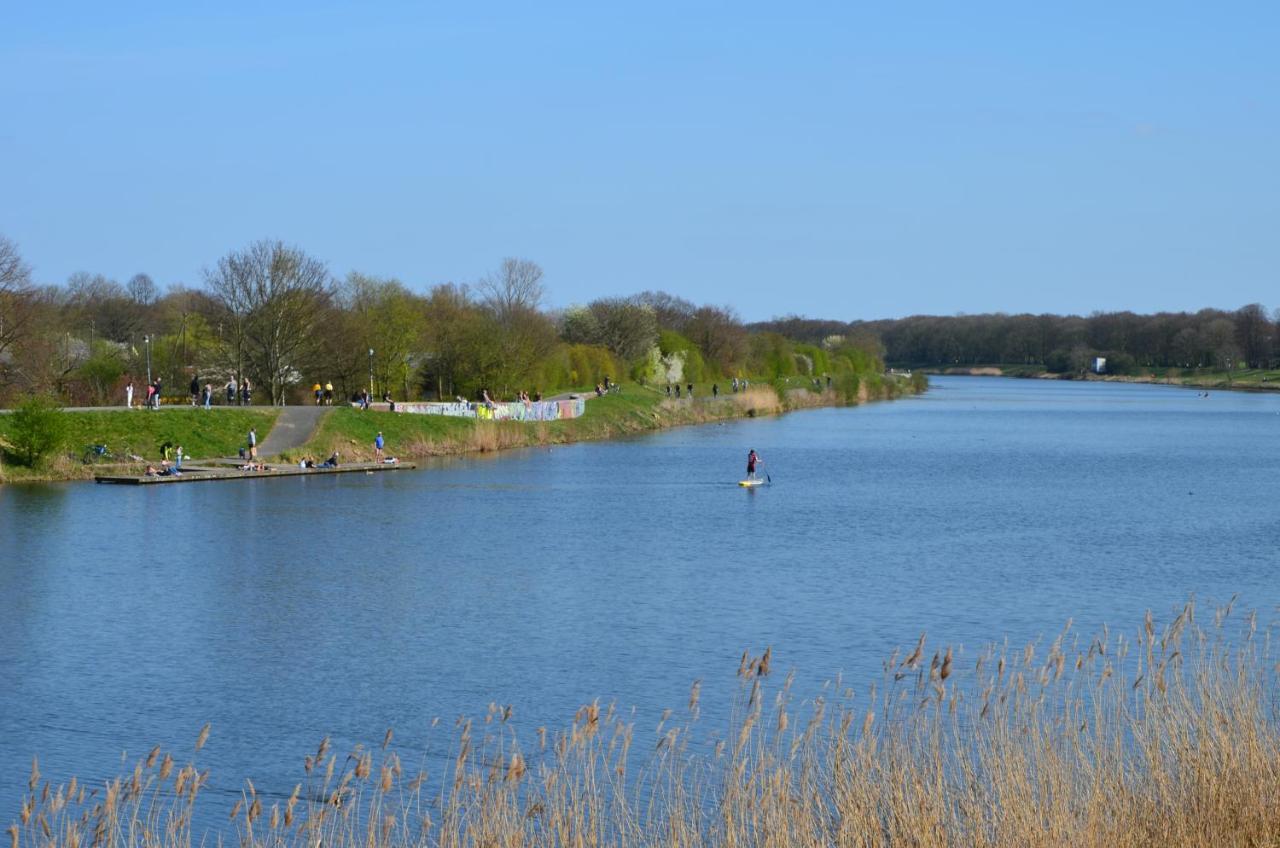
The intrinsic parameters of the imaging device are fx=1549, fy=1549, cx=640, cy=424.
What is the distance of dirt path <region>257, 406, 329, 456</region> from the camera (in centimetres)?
5084

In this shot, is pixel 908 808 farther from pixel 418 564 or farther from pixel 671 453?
pixel 671 453

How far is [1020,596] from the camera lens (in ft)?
85.1

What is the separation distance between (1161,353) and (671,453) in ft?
446

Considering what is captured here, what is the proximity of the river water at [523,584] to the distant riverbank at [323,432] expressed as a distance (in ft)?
7.59

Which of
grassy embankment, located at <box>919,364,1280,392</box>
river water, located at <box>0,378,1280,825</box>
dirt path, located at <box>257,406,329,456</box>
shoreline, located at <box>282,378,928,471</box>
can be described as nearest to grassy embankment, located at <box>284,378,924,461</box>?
shoreline, located at <box>282,378,928,471</box>

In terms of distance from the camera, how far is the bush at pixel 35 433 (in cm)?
4369

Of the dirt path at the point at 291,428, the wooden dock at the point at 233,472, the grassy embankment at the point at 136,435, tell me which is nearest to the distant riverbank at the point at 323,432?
the grassy embankment at the point at 136,435

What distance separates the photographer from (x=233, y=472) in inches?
1810

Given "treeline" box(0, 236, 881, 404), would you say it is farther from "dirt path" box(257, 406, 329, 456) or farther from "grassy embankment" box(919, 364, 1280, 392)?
"grassy embankment" box(919, 364, 1280, 392)

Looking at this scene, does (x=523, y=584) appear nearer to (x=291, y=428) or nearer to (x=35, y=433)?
(x=35, y=433)

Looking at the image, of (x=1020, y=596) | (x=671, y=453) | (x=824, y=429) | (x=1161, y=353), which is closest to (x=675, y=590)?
(x=1020, y=596)

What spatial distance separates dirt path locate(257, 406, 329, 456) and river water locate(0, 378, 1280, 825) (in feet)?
12.7

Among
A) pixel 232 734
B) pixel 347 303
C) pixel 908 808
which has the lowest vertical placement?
pixel 232 734

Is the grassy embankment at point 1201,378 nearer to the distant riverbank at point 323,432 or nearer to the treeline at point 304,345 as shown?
the treeline at point 304,345
